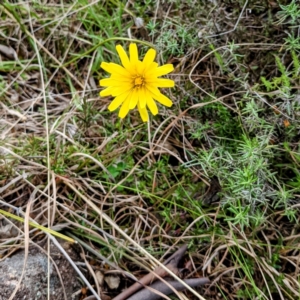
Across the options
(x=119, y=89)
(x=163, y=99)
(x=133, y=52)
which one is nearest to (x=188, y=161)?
(x=163, y=99)

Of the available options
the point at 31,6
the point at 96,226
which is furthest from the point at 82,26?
→ the point at 96,226

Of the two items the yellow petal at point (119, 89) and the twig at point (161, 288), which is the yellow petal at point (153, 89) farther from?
the twig at point (161, 288)

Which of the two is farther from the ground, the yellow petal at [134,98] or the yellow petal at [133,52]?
the yellow petal at [133,52]

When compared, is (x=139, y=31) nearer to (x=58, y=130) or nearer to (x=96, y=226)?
(x=58, y=130)

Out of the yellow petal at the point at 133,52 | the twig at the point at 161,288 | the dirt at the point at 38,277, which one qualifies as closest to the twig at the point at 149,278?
the twig at the point at 161,288

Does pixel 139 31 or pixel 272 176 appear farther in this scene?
pixel 139 31
